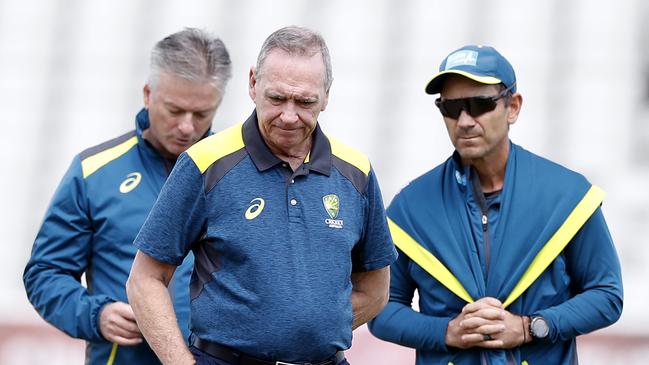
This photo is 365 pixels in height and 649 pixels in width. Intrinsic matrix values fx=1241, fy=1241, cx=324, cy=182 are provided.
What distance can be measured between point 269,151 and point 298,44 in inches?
11.4

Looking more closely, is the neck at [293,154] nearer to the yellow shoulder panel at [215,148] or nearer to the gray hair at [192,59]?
the yellow shoulder panel at [215,148]

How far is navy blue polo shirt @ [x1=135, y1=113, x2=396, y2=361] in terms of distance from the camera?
3100mm

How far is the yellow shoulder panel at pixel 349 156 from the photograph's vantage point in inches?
133

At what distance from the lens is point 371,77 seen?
9344 mm

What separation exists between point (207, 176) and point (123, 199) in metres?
0.81

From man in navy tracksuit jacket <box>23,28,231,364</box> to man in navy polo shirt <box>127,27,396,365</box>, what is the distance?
59 cm

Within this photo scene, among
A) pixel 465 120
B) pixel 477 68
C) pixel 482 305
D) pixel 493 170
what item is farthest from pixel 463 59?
pixel 482 305

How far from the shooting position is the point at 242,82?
9.23m

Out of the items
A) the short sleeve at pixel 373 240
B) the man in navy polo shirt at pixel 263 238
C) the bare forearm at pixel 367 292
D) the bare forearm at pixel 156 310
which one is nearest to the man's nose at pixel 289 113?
the man in navy polo shirt at pixel 263 238

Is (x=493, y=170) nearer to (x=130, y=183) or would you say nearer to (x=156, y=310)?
(x=130, y=183)

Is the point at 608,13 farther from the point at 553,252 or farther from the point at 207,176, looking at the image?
the point at 207,176

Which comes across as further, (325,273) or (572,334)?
(572,334)

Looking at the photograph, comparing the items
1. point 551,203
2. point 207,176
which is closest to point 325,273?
point 207,176

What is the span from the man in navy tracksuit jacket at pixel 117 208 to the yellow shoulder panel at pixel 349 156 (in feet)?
2.34
